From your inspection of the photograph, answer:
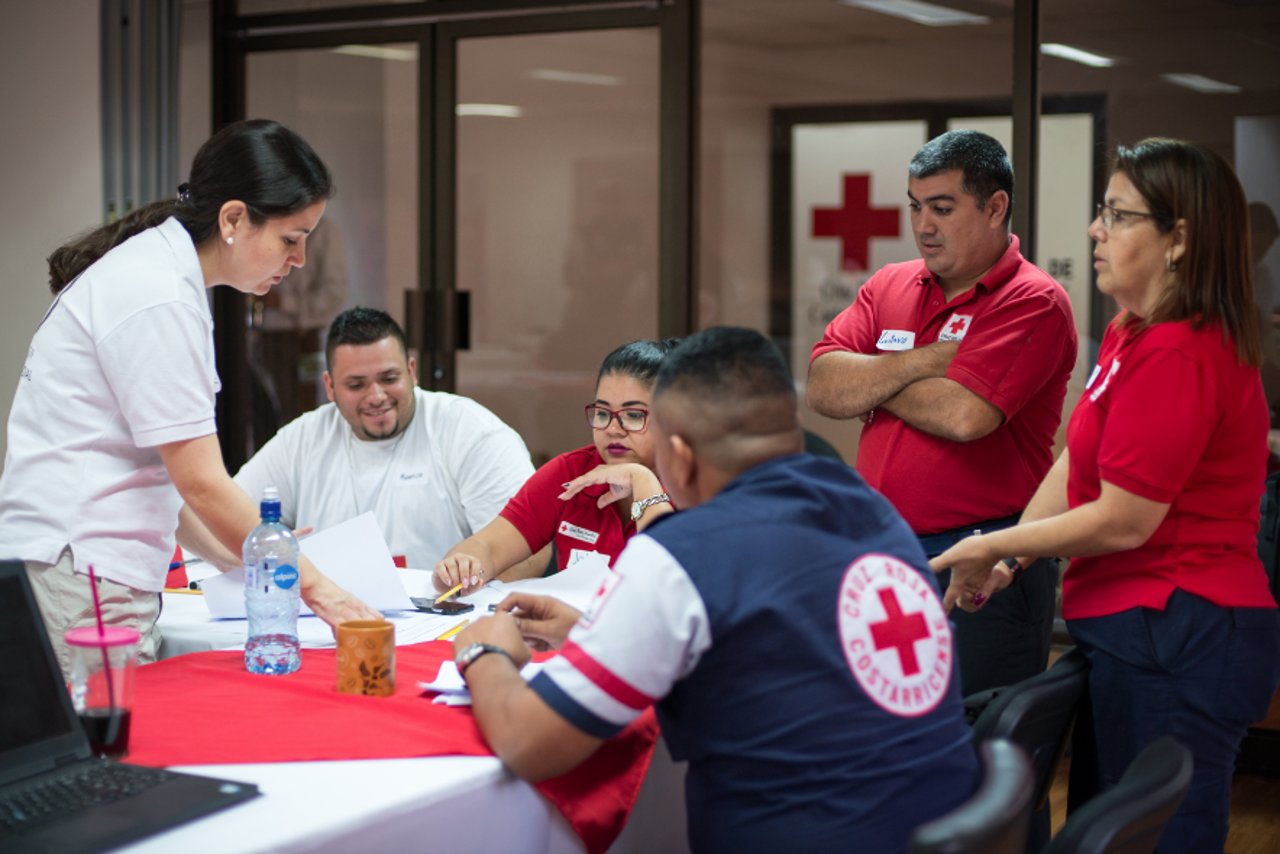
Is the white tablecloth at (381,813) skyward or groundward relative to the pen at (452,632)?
groundward

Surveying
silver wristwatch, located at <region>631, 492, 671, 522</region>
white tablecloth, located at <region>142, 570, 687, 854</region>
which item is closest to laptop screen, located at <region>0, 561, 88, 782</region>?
white tablecloth, located at <region>142, 570, 687, 854</region>

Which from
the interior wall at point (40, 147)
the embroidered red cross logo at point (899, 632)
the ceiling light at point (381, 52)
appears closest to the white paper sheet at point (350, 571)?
the embroidered red cross logo at point (899, 632)

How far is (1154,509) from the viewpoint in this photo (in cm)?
196

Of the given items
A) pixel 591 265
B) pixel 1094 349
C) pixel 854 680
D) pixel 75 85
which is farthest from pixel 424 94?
pixel 854 680

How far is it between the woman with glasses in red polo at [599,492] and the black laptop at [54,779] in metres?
1.19

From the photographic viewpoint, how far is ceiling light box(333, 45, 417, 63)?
5.63m

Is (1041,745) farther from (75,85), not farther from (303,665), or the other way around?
(75,85)

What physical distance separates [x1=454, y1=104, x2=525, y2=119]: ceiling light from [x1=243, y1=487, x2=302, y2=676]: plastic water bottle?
366 centimetres

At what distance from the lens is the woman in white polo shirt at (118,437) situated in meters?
1.99

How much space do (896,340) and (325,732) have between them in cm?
160

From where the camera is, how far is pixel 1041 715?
6.38ft

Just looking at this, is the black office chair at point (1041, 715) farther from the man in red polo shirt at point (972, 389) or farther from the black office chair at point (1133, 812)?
the man in red polo shirt at point (972, 389)

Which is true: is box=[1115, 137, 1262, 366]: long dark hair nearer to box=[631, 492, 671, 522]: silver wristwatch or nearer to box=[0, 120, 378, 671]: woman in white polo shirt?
box=[631, 492, 671, 522]: silver wristwatch

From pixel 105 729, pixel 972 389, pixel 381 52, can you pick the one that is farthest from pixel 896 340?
pixel 381 52
